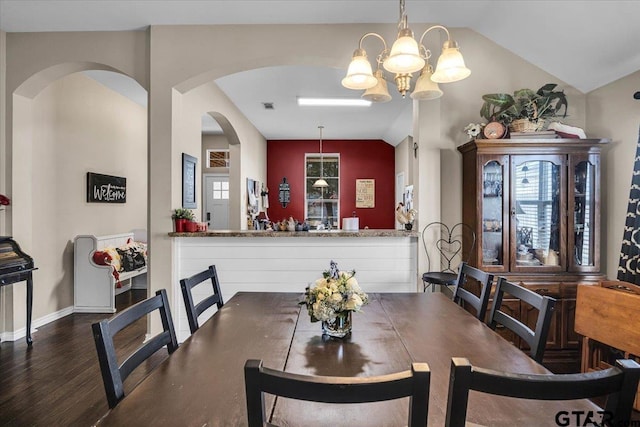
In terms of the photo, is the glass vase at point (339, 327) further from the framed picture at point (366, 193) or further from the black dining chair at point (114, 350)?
the framed picture at point (366, 193)

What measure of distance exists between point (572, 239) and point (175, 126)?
11.9 feet

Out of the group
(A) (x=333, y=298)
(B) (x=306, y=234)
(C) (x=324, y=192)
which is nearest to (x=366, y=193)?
(C) (x=324, y=192)

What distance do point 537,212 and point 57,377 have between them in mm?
4001

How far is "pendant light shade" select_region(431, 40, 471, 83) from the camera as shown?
1.84 m

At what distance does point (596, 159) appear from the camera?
3074 mm

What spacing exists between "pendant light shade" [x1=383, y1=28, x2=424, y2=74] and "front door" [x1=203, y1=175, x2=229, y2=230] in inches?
272

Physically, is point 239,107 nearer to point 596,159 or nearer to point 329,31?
point 329,31

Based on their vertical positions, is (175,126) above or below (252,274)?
above

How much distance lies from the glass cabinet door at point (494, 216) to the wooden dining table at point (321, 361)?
3.92ft

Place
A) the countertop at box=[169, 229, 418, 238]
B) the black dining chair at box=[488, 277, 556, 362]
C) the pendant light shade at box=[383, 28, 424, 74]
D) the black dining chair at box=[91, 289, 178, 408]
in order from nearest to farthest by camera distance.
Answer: the black dining chair at box=[91, 289, 178, 408] → the black dining chair at box=[488, 277, 556, 362] → the pendant light shade at box=[383, 28, 424, 74] → the countertop at box=[169, 229, 418, 238]

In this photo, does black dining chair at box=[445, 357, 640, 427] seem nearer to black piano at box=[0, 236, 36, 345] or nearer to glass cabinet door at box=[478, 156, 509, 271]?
glass cabinet door at box=[478, 156, 509, 271]

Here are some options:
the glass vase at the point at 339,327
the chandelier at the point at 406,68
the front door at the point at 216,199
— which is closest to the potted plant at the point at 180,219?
the chandelier at the point at 406,68

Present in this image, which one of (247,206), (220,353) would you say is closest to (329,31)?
(220,353)

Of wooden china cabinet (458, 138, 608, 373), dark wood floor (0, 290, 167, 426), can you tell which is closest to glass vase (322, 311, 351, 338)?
dark wood floor (0, 290, 167, 426)
